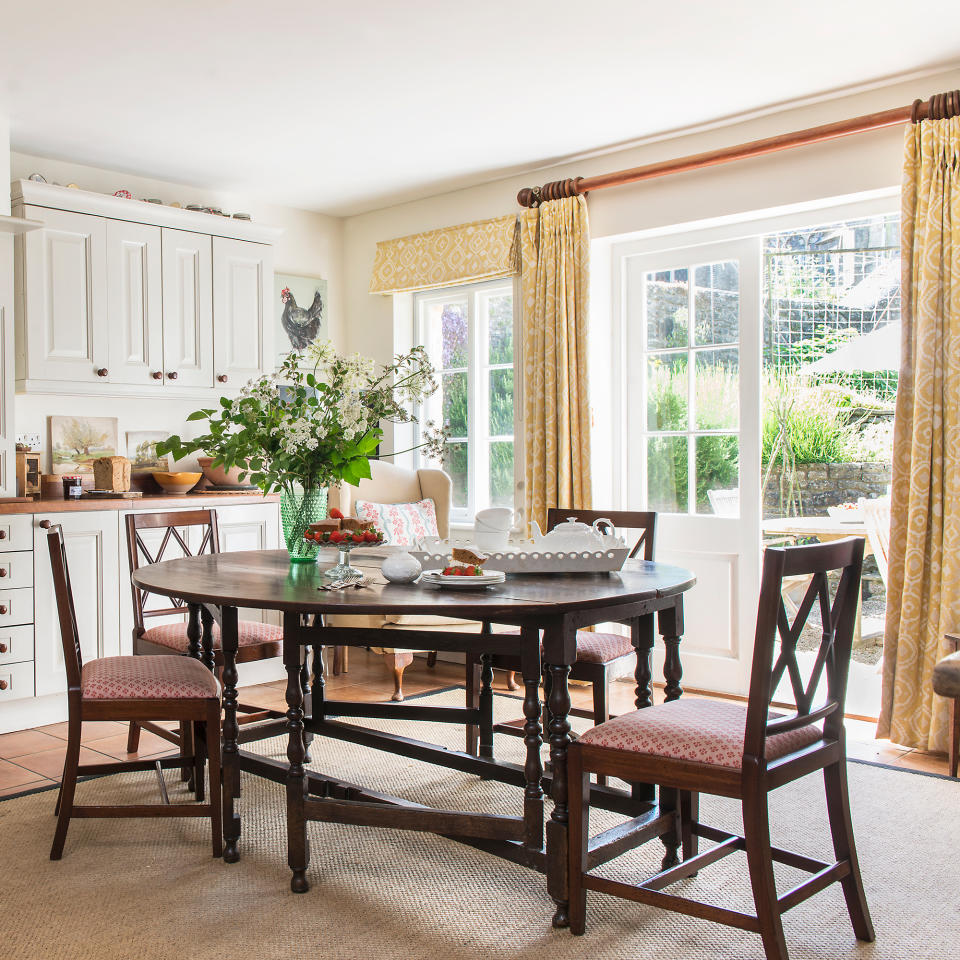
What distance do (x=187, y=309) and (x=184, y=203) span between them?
2.37 feet

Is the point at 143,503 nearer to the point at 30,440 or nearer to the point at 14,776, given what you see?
the point at 30,440

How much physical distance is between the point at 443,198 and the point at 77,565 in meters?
2.74

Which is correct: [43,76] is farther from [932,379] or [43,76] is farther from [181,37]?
[932,379]

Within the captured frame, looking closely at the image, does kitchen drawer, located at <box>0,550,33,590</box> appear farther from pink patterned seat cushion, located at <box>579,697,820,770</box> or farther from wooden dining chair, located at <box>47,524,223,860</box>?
pink patterned seat cushion, located at <box>579,697,820,770</box>

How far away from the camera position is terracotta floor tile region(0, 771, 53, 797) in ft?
10.3

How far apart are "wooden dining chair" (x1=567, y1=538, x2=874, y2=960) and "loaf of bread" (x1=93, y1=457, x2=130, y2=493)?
309 cm

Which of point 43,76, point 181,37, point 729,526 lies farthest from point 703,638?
point 43,76

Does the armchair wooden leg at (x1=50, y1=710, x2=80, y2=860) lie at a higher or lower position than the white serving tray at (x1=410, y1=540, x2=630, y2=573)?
lower

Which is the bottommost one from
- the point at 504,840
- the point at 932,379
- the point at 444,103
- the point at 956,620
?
the point at 504,840

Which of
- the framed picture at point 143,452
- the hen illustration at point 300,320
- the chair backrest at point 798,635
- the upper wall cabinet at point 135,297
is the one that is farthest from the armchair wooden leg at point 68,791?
the hen illustration at point 300,320

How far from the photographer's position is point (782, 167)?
4008 millimetres

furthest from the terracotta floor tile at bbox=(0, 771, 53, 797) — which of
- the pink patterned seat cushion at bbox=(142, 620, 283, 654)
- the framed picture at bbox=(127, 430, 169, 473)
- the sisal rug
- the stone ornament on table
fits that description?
the framed picture at bbox=(127, 430, 169, 473)

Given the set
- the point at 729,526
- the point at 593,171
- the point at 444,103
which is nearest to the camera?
the point at 444,103

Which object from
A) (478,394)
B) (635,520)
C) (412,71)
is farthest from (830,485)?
(412,71)
